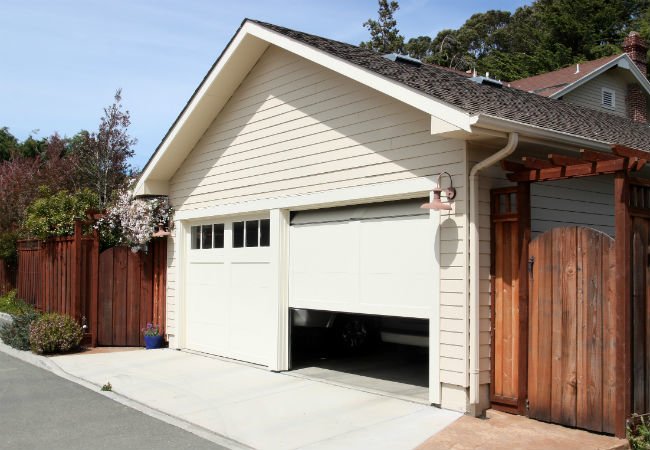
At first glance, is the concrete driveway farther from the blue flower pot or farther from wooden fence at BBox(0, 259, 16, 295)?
wooden fence at BBox(0, 259, 16, 295)

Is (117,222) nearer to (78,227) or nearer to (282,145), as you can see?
(78,227)

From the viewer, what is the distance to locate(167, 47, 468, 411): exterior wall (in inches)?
290

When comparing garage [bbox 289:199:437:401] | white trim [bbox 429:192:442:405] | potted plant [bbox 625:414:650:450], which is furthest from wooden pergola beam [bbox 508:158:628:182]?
potted plant [bbox 625:414:650:450]

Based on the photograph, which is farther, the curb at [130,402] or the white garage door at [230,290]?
the white garage door at [230,290]

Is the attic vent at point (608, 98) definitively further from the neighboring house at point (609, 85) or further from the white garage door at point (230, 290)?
the white garage door at point (230, 290)

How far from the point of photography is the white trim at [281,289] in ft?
32.9

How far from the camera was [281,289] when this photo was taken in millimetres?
10023

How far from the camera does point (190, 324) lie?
1252cm

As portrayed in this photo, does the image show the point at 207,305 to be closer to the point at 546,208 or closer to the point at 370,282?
the point at 370,282

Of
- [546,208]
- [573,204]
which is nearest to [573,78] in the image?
[573,204]

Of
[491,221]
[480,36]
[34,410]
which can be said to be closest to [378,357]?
[491,221]

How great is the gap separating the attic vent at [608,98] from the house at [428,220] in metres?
11.2

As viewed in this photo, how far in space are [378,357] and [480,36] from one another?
4581 centimetres

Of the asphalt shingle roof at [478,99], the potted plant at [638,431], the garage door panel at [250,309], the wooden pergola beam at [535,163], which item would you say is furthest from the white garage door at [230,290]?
the potted plant at [638,431]
